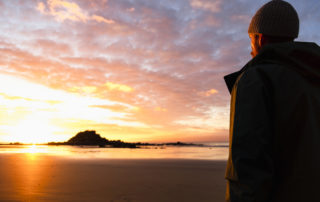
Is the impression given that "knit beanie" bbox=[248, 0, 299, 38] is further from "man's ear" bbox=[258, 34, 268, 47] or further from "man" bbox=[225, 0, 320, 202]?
"man" bbox=[225, 0, 320, 202]

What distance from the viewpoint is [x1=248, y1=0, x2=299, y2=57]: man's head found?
167 centimetres

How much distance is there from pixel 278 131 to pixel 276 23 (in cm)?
78

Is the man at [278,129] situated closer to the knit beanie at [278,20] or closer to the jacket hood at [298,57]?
the jacket hood at [298,57]

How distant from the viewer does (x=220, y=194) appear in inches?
282

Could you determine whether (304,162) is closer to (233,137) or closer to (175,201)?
(233,137)

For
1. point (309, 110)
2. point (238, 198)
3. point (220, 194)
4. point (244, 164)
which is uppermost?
point (309, 110)

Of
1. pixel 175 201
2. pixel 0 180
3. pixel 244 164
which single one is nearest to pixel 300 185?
pixel 244 164

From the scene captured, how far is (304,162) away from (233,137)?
391 mm

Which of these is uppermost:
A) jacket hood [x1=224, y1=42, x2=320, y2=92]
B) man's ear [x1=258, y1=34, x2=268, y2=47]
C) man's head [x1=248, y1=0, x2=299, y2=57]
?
man's head [x1=248, y1=0, x2=299, y2=57]

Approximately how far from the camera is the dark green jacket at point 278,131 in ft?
Result: 4.28

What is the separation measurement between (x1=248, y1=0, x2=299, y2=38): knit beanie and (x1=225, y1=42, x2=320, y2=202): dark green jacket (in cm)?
24

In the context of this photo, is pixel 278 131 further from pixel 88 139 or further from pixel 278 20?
pixel 88 139

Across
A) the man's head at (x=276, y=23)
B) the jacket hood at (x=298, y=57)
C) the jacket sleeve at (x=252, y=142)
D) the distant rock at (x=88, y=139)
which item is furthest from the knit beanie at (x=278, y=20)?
the distant rock at (x=88, y=139)

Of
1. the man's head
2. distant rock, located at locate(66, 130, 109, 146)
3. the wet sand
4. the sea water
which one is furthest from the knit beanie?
distant rock, located at locate(66, 130, 109, 146)
